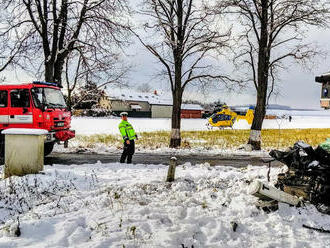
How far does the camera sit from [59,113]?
1123 centimetres

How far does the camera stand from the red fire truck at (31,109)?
34.3ft

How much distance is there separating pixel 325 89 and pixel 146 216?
4.40m

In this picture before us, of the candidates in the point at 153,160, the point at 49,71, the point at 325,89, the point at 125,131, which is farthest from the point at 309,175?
the point at 49,71

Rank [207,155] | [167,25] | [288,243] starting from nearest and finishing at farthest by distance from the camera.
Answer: [288,243] < [207,155] < [167,25]

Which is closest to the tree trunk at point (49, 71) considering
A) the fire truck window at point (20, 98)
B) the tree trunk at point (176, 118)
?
the fire truck window at point (20, 98)

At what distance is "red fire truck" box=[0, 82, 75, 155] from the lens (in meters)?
10.5

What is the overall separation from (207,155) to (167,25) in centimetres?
673

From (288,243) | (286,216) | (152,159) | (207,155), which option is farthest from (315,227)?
(207,155)

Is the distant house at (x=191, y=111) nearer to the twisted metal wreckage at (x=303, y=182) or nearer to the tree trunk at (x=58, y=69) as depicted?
the tree trunk at (x=58, y=69)

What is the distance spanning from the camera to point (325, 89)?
5.65 m

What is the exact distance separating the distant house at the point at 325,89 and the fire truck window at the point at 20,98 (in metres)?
9.79

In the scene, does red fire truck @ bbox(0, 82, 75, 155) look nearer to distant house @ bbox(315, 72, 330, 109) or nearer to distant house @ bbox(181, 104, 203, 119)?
distant house @ bbox(315, 72, 330, 109)

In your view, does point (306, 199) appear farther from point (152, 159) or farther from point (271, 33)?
point (271, 33)

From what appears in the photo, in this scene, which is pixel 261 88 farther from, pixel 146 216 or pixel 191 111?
pixel 191 111
